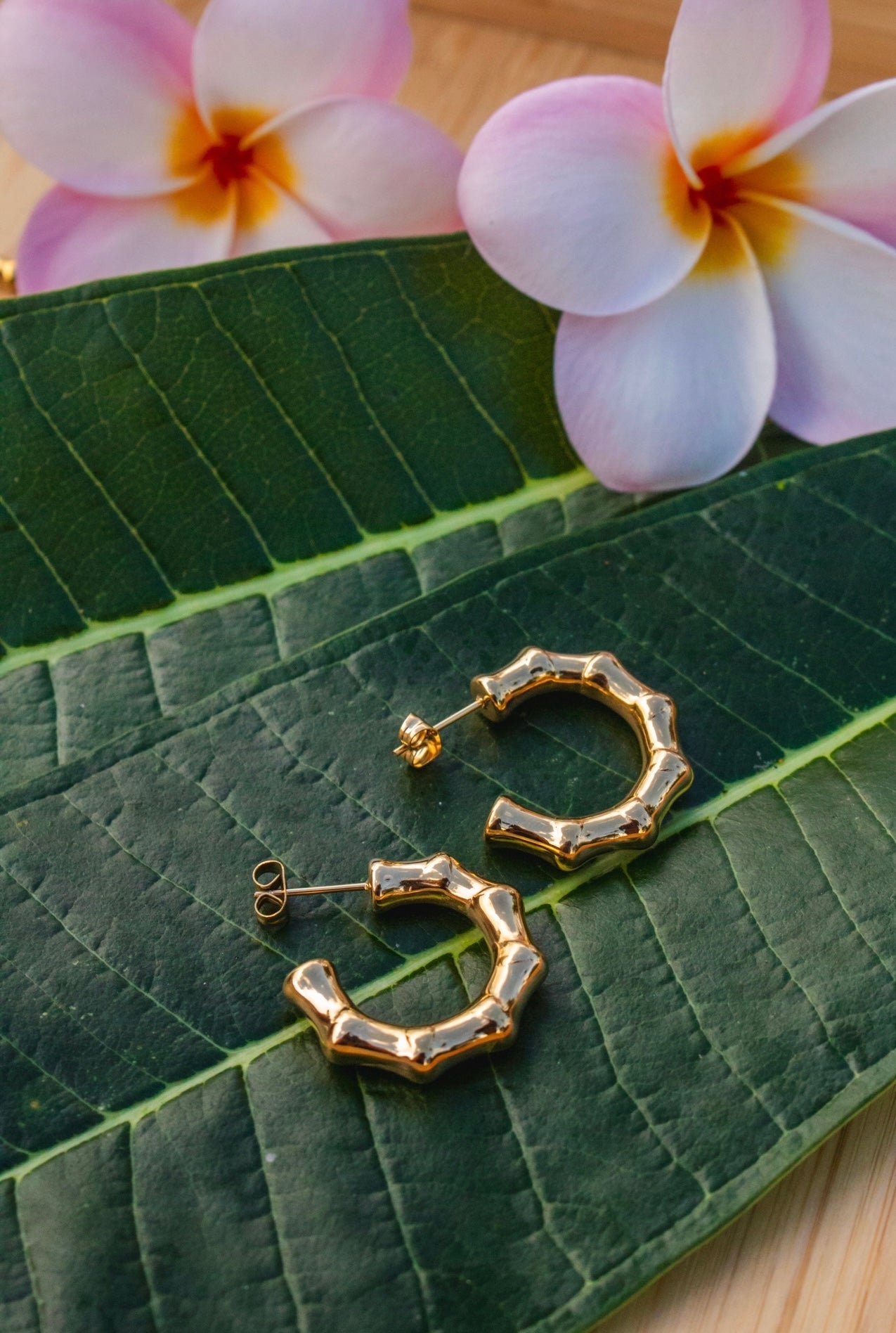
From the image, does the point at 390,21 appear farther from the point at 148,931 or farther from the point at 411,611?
the point at 148,931

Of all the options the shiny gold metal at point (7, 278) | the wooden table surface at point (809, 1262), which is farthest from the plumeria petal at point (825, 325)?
the shiny gold metal at point (7, 278)

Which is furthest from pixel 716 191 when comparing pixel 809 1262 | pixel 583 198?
pixel 809 1262

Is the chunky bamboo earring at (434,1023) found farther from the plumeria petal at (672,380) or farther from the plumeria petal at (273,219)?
the plumeria petal at (273,219)

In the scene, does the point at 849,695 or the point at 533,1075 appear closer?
the point at 533,1075

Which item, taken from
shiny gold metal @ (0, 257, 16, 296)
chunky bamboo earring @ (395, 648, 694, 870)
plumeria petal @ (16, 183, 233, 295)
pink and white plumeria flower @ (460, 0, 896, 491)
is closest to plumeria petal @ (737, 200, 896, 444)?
pink and white plumeria flower @ (460, 0, 896, 491)

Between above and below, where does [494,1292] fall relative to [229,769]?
below

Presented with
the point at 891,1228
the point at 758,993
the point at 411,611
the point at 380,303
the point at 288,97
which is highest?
the point at 288,97

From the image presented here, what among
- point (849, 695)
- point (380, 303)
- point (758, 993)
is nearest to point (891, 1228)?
point (758, 993)
